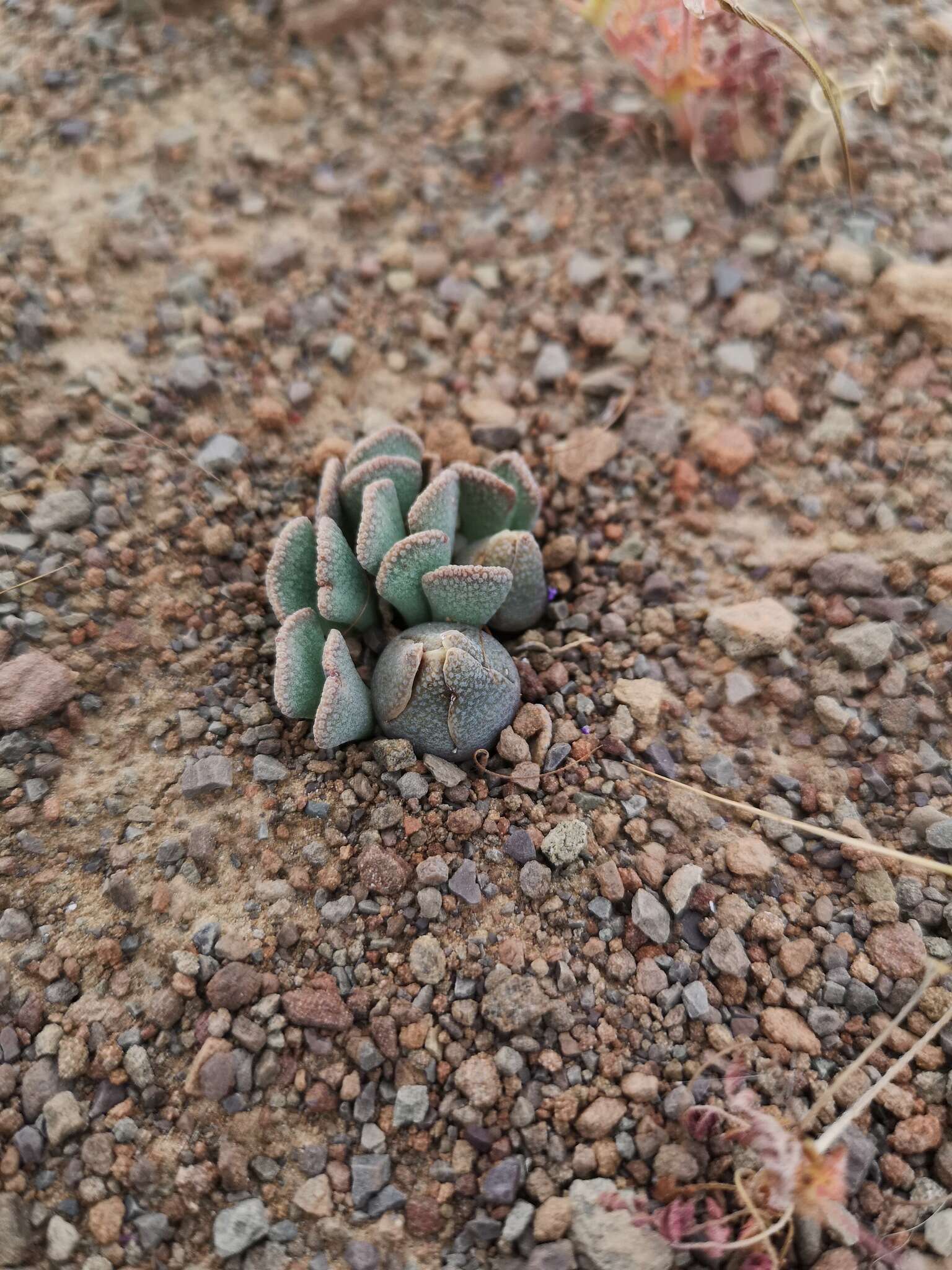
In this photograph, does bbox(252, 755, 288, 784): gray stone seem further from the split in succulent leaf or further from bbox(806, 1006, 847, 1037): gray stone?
bbox(806, 1006, 847, 1037): gray stone

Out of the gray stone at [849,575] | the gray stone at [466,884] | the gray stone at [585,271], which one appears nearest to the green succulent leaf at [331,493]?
the gray stone at [466,884]

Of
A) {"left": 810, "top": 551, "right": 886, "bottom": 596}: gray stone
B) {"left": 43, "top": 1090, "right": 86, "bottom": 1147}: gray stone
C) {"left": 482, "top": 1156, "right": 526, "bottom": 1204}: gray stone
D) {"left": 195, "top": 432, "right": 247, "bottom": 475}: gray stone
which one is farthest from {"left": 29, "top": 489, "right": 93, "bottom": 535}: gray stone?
{"left": 810, "top": 551, "right": 886, "bottom": 596}: gray stone

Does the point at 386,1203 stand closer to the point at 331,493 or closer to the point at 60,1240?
the point at 60,1240

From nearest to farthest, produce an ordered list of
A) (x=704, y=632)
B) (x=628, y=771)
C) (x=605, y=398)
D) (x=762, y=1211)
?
(x=762, y=1211)
(x=628, y=771)
(x=704, y=632)
(x=605, y=398)

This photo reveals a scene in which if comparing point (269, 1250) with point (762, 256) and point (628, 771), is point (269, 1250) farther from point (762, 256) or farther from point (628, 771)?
point (762, 256)

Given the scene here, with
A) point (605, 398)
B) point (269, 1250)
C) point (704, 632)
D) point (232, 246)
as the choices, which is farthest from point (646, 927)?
point (232, 246)

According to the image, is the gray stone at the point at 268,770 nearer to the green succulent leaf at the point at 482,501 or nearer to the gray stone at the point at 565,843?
the gray stone at the point at 565,843
